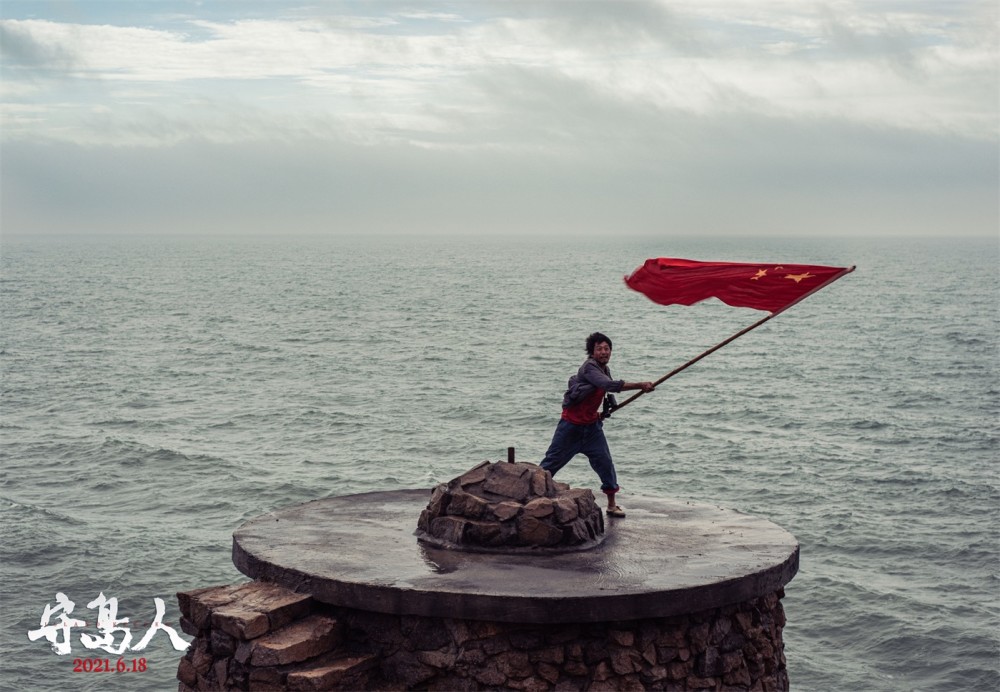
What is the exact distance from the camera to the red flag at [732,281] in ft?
38.9

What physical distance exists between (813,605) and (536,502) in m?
12.5

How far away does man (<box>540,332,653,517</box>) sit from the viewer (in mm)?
11469

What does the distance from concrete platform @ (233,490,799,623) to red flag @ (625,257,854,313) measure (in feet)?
6.78

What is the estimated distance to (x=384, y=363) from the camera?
163 ft

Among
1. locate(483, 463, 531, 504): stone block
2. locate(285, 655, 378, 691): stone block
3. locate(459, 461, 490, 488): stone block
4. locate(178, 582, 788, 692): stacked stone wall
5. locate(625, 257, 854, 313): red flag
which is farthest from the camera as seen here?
locate(625, 257, 854, 313): red flag

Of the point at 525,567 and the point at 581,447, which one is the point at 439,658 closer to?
the point at 525,567

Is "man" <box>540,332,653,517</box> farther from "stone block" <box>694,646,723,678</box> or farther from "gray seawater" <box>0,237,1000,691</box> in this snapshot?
"stone block" <box>694,646,723,678</box>

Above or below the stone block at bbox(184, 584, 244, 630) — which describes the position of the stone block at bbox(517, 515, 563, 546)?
above

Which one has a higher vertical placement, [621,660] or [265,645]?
[265,645]

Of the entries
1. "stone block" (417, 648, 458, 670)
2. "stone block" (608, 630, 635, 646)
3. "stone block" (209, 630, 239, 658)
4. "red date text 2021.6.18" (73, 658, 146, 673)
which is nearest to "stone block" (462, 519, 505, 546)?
"stone block" (417, 648, 458, 670)

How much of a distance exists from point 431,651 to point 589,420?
3.09m

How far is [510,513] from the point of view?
34.9 feet

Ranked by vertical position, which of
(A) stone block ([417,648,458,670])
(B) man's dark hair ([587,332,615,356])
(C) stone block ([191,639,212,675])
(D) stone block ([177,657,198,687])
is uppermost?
(B) man's dark hair ([587,332,615,356])

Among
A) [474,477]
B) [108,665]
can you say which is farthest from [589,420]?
[108,665]
